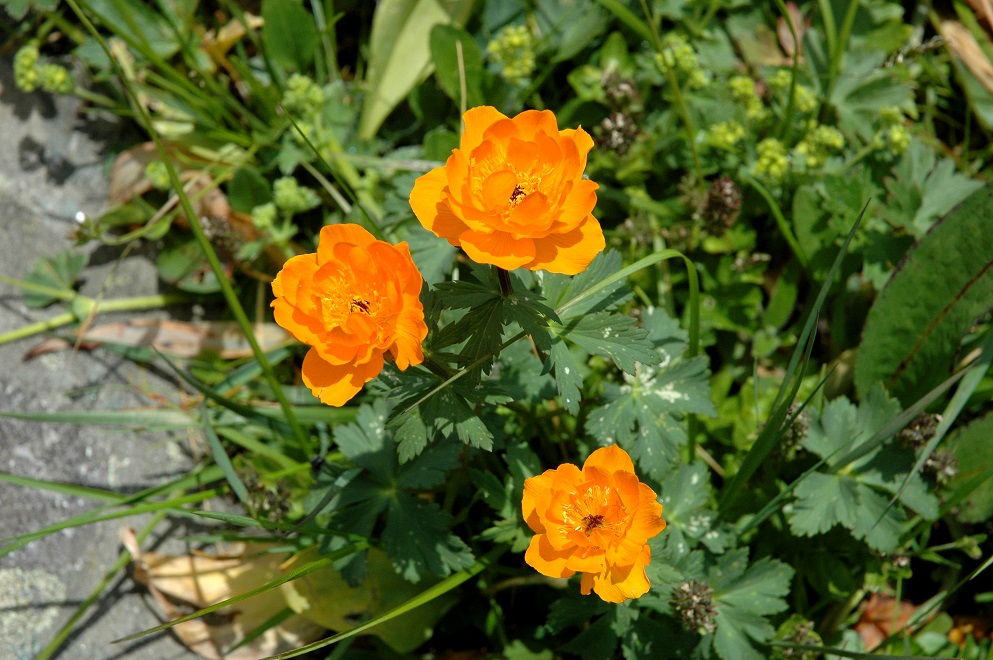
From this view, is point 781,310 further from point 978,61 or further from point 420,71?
point 420,71

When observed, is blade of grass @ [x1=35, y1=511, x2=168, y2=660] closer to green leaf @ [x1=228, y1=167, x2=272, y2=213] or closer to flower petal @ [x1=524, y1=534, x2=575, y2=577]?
green leaf @ [x1=228, y1=167, x2=272, y2=213]

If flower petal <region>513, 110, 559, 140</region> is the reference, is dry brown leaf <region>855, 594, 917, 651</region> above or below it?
below

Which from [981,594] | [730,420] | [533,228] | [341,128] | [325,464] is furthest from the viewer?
[341,128]

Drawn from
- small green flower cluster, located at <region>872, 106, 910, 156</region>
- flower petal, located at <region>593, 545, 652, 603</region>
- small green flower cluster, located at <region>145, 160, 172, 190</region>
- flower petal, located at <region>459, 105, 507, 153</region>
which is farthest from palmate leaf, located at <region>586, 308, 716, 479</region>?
small green flower cluster, located at <region>145, 160, 172, 190</region>

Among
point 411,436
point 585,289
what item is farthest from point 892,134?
point 411,436

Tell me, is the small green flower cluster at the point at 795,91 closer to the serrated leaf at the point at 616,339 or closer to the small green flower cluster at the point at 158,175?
the serrated leaf at the point at 616,339

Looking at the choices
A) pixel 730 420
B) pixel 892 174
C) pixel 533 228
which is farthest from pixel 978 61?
pixel 533 228

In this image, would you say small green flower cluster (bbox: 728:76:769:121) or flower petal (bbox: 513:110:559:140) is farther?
small green flower cluster (bbox: 728:76:769:121)
